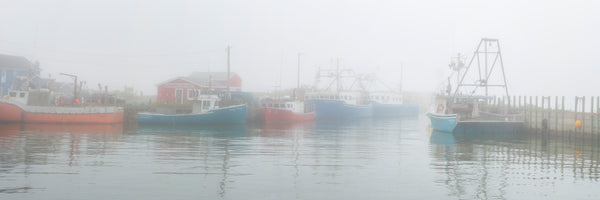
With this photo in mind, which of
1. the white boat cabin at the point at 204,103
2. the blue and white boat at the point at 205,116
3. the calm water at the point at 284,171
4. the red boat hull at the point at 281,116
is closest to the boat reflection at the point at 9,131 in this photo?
the calm water at the point at 284,171

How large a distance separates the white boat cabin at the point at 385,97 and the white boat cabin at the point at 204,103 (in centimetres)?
3107

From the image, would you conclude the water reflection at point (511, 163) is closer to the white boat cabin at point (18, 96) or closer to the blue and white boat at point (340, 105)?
the blue and white boat at point (340, 105)

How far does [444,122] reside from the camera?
27609mm

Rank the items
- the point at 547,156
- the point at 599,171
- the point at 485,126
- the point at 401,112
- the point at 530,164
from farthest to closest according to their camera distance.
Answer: the point at 401,112 < the point at 485,126 < the point at 547,156 < the point at 530,164 < the point at 599,171

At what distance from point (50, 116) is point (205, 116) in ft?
34.0

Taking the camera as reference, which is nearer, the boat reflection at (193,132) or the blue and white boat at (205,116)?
the boat reflection at (193,132)

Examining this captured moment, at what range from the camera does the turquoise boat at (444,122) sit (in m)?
26.5

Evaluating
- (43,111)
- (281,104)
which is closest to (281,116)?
(281,104)

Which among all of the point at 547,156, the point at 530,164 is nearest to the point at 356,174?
the point at 530,164

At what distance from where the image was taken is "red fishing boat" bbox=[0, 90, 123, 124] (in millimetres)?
30781

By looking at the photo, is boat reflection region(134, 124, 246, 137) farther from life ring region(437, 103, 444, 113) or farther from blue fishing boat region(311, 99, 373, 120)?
blue fishing boat region(311, 99, 373, 120)

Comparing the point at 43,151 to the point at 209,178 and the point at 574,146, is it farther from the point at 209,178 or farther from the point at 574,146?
the point at 574,146

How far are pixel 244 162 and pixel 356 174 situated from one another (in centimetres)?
360

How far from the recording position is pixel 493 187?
10.6m
